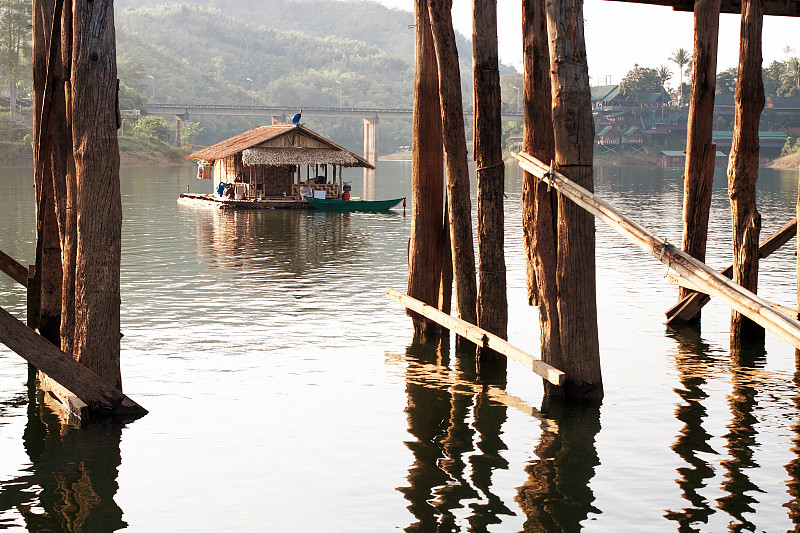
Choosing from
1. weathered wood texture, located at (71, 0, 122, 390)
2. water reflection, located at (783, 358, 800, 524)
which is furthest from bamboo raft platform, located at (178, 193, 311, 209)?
weathered wood texture, located at (71, 0, 122, 390)

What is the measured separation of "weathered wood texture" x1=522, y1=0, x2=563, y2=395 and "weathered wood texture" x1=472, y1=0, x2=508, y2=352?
16.2 inches

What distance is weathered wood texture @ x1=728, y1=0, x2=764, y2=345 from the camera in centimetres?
1170

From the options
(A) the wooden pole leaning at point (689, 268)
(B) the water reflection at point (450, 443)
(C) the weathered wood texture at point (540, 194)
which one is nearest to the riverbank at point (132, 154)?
(B) the water reflection at point (450, 443)

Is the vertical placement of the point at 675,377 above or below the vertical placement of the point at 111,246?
below

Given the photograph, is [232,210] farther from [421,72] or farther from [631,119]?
[631,119]

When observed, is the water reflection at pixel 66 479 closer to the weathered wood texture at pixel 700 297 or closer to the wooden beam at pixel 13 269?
the wooden beam at pixel 13 269

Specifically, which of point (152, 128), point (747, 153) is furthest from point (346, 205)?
point (152, 128)

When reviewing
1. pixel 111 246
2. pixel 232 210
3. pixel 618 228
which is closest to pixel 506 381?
pixel 618 228

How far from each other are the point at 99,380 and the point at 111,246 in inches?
45.4

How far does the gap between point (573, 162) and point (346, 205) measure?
102 ft

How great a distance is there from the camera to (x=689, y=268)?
26.6 feet

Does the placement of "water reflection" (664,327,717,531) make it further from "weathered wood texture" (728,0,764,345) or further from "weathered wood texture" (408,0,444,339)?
"weathered wood texture" (408,0,444,339)

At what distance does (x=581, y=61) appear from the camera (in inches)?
355

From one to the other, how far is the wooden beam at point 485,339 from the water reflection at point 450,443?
601mm
